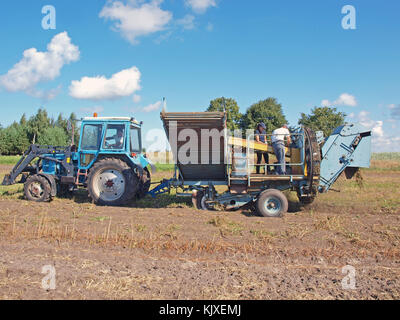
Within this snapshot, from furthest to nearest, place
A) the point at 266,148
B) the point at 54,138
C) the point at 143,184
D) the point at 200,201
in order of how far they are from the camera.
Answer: the point at 54,138
the point at 143,184
the point at 200,201
the point at 266,148

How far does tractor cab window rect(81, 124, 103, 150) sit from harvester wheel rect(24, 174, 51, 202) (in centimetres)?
160

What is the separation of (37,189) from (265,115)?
30.7m

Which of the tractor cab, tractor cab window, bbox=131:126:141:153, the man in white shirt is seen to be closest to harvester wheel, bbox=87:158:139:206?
the tractor cab

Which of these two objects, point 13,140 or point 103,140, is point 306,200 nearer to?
point 103,140

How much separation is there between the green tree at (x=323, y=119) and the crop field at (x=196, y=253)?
28.9 m

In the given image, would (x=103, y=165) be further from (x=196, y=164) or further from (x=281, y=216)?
(x=281, y=216)

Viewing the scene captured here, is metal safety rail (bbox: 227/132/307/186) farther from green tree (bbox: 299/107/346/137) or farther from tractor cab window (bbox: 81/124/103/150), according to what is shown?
green tree (bbox: 299/107/346/137)

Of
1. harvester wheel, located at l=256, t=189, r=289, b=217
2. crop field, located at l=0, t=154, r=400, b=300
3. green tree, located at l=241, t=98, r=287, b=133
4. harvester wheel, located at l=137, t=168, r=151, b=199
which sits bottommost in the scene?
crop field, located at l=0, t=154, r=400, b=300

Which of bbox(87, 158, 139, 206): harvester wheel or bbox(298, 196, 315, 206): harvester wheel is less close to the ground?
bbox(87, 158, 139, 206): harvester wheel

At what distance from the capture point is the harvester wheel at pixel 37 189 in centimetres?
956

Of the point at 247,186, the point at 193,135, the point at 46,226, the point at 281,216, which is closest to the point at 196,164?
the point at 193,135

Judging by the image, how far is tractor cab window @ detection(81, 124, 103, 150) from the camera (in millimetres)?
9602

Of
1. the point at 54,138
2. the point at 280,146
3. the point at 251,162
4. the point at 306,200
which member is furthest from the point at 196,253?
the point at 54,138

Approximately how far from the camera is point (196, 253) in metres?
5.52
